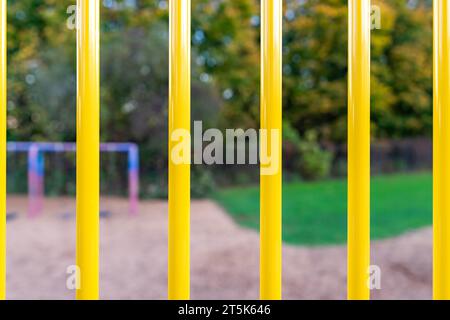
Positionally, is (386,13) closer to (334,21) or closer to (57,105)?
(334,21)

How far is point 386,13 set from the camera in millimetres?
16469

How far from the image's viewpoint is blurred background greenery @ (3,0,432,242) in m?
11.8

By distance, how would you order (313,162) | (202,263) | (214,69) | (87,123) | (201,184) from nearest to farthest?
(87,123) < (202,263) < (201,184) < (313,162) < (214,69)

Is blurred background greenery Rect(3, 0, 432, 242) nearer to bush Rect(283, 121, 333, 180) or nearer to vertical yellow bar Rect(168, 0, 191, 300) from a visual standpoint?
bush Rect(283, 121, 333, 180)

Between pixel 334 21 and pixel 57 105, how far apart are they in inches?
388

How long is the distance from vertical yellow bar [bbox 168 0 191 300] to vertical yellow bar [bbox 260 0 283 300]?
0.48 feet

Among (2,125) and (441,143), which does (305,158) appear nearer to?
(441,143)

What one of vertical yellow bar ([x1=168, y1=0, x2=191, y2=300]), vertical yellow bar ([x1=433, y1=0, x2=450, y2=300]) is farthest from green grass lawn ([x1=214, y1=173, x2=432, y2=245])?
vertical yellow bar ([x1=168, y1=0, x2=191, y2=300])

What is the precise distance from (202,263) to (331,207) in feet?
18.7

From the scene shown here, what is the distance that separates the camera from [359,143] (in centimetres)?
91

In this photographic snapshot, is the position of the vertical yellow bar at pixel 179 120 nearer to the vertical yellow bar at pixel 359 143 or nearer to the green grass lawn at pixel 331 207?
the vertical yellow bar at pixel 359 143

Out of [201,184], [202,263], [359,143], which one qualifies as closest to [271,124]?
[359,143]

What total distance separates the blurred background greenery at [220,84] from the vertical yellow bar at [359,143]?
378 inches

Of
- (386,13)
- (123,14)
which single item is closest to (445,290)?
(123,14)
